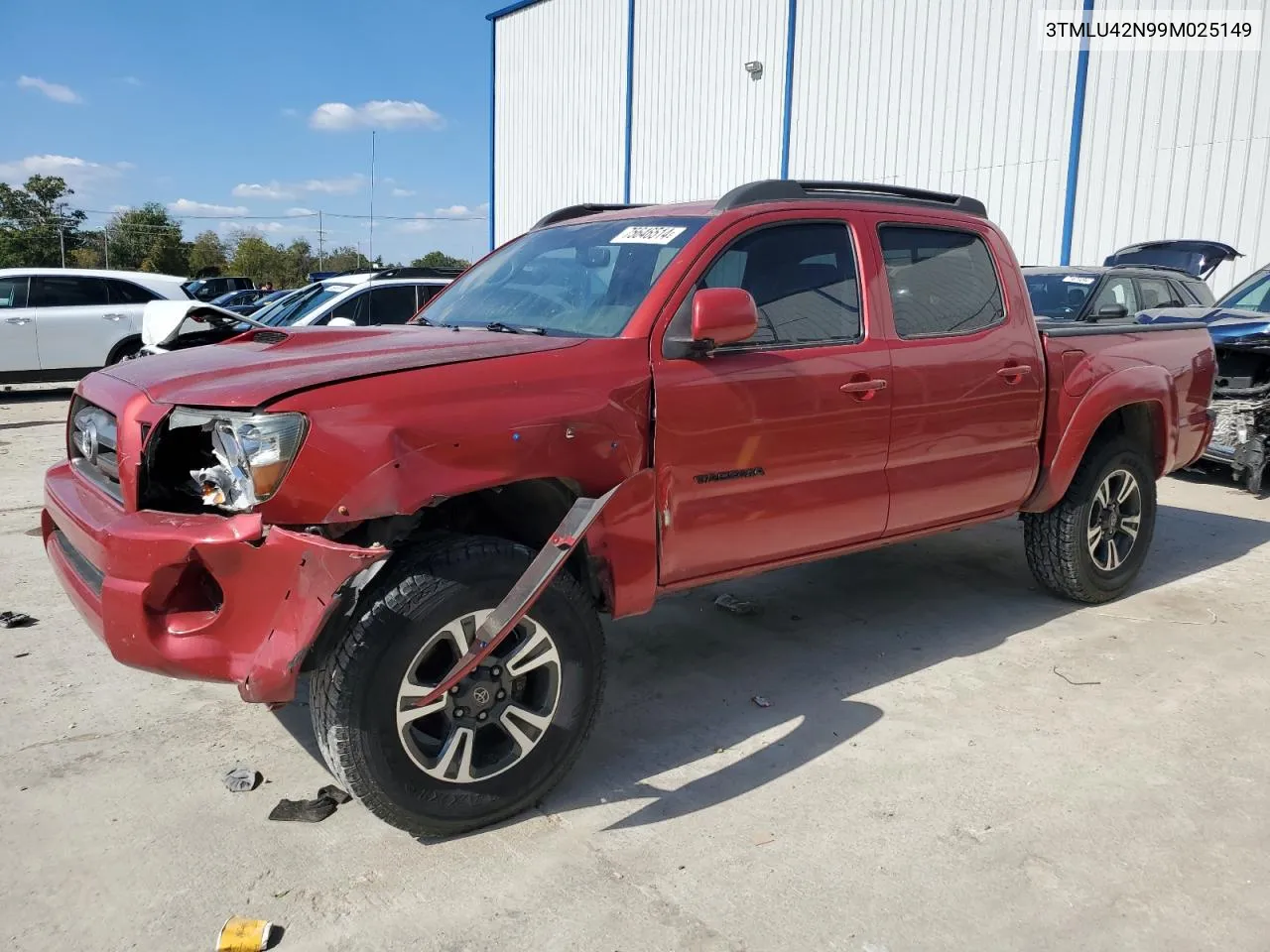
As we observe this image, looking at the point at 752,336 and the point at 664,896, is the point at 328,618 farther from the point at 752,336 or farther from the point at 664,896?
the point at 752,336

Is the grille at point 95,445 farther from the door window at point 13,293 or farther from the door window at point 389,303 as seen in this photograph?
the door window at point 13,293

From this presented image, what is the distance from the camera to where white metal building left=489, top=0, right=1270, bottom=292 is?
40.8 feet

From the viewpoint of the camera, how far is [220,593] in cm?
261

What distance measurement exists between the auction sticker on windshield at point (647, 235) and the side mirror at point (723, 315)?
46cm

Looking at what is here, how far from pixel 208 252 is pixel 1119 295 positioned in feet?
213

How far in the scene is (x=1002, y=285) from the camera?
436 centimetres

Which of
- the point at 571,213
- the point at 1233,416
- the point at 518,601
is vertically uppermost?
the point at 571,213

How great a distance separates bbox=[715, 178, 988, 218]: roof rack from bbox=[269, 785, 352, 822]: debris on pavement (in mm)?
2445

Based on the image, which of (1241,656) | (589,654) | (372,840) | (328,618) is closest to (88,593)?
(328,618)

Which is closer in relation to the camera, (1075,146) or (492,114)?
(1075,146)

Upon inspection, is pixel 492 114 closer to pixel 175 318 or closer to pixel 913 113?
pixel 913 113

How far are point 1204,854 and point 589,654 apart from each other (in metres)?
Result: 1.89

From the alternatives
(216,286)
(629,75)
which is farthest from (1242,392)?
(216,286)

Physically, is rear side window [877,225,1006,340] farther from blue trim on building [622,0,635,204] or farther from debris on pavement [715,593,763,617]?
blue trim on building [622,0,635,204]
